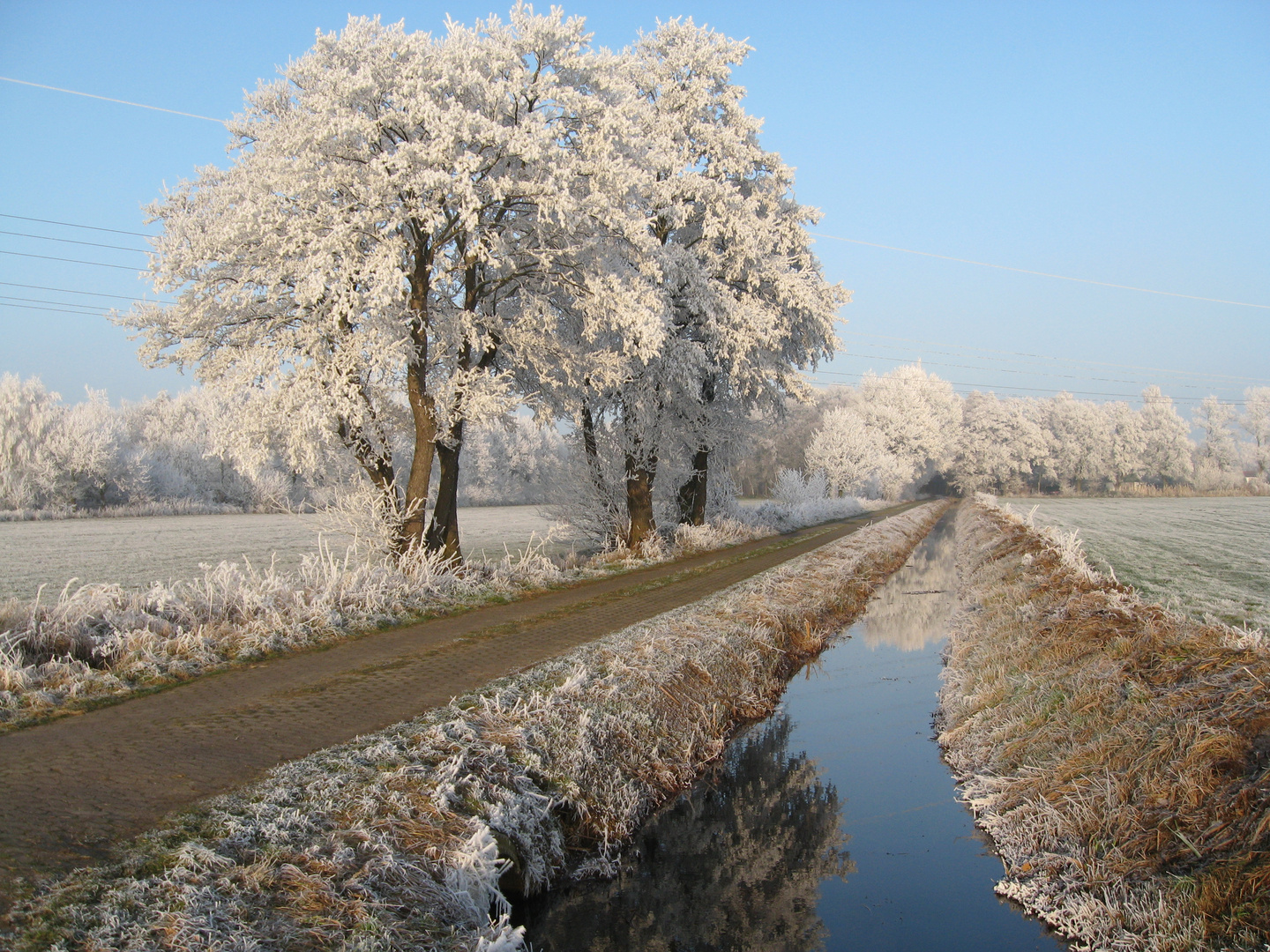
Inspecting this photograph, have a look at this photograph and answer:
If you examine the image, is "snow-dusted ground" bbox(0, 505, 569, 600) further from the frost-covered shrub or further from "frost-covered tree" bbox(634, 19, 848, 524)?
the frost-covered shrub

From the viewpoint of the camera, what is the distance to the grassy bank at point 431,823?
12.3ft

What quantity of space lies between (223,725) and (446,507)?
28.6ft

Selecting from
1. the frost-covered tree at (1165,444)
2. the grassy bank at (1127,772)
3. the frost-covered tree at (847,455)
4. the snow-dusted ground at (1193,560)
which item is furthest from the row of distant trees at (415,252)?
the frost-covered tree at (1165,444)

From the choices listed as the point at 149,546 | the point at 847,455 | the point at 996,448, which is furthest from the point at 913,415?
the point at 149,546

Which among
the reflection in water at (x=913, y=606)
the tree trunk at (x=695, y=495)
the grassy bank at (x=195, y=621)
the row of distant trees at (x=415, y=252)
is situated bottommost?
the reflection in water at (x=913, y=606)

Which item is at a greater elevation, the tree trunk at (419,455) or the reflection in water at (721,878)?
the tree trunk at (419,455)

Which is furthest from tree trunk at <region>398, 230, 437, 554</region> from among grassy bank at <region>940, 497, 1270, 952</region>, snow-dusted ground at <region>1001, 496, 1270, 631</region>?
snow-dusted ground at <region>1001, 496, 1270, 631</region>

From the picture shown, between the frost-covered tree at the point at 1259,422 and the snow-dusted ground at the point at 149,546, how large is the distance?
9553cm

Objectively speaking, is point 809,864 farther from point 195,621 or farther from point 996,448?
point 996,448

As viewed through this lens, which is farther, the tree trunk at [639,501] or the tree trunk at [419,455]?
the tree trunk at [639,501]

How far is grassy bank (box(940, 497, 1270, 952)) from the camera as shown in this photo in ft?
14.7

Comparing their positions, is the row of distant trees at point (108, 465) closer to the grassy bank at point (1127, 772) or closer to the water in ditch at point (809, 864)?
the water in ditch at point (809, 864)

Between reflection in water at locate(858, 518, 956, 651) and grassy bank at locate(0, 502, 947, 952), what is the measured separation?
5342mm

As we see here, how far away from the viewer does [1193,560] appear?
1848 centimetres
